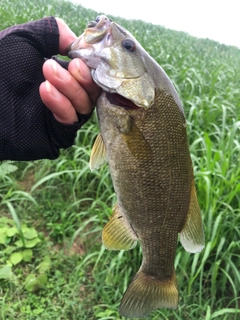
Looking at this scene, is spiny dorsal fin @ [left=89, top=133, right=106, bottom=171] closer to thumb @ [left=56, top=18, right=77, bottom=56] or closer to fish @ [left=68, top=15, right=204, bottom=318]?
fish @ [left=68, top=15, right=204, bottom=318]

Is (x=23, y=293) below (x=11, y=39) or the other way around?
below

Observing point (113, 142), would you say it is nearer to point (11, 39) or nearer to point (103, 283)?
point (11, 39)

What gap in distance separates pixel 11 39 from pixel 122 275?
5.81ft

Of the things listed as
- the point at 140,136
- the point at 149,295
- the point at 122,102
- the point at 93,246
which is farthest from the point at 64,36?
the point at 93,246

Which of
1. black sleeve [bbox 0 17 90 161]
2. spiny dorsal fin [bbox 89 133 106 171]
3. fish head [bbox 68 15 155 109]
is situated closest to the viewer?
fish head [bbox 68 15 155 109]

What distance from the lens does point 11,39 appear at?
1.57 meters

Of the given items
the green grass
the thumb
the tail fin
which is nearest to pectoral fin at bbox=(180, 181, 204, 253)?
the tail fin

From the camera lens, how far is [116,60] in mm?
1368

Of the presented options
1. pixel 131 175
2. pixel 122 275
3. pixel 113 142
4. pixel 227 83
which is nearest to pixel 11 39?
pixel 113 142

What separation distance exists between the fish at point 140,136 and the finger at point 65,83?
0.24 feet

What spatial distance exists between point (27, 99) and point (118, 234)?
71 centimetres

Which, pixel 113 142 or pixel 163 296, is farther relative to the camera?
pixel 163 296

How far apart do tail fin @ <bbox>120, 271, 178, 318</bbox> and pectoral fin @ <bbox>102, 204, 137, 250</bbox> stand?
17 centimetres

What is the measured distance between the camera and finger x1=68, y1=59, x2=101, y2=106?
1362 millimetres
